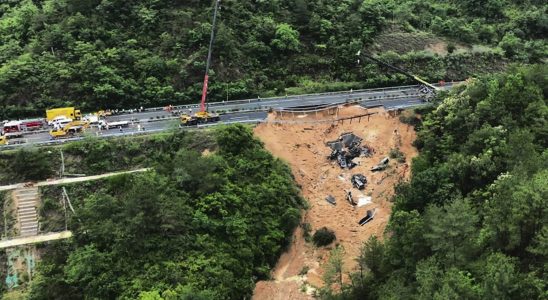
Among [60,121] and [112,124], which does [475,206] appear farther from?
[60,121]

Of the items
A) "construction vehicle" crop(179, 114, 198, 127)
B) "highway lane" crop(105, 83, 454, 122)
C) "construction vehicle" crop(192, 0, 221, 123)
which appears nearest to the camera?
"construction vehicle" crop(179, 114, 198, 127)

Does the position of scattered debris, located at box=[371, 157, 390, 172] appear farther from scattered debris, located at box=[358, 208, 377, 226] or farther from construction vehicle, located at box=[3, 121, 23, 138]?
construction vehicle, located at box=[3, 121, 23, 138]

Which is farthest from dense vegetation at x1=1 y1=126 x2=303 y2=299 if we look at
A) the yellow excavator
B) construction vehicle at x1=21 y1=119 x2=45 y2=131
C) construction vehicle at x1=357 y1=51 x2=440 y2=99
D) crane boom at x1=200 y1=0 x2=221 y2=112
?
construction vehicle at x1=357 y1=51 x2=440 y2=99

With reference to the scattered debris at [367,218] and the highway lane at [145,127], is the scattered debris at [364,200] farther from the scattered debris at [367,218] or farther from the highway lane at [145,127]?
the highway lane at [145,127]

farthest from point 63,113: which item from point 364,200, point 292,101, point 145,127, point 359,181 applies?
point 364,200

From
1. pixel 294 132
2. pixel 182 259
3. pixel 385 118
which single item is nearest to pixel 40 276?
pixel 182 259

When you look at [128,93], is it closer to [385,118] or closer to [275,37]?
[275,37]
